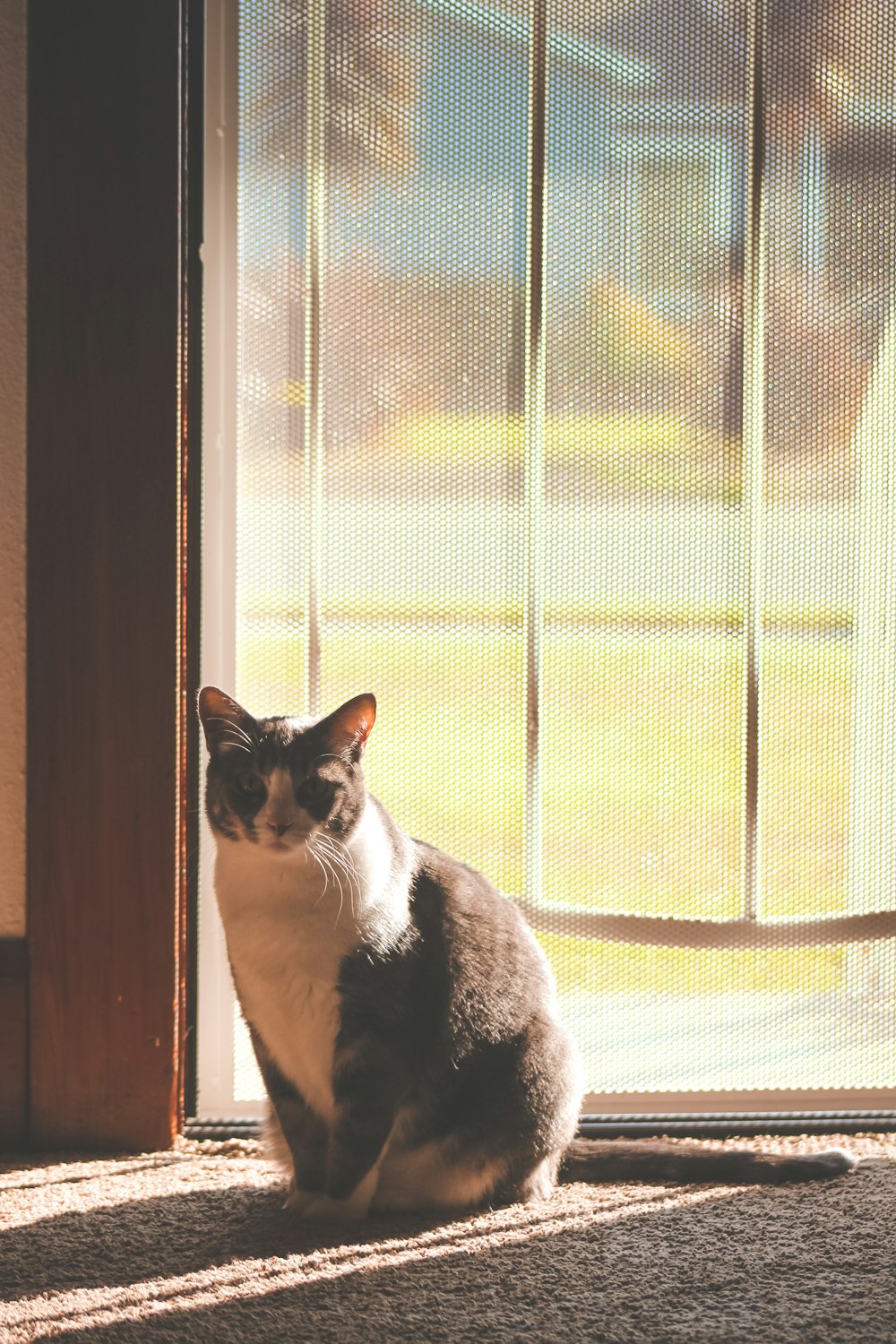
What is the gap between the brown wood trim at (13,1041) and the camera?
1548mm

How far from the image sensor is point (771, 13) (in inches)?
61.7

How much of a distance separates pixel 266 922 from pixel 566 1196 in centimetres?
50

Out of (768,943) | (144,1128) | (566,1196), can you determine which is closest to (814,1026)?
(768,943)

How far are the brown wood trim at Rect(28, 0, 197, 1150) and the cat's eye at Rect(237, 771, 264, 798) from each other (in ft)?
0.72

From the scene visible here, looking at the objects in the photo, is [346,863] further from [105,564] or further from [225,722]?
[105,564]

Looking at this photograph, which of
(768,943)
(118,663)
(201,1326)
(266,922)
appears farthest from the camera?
Answer: (768,943)

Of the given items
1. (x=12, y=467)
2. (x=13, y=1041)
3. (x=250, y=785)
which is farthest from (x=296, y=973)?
(x=12, y=467)

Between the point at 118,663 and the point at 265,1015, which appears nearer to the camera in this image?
the point at 265,1015

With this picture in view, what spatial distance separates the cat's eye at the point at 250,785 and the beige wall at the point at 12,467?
1.21 feet

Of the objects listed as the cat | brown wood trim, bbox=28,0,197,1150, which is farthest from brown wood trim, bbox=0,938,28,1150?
the cat

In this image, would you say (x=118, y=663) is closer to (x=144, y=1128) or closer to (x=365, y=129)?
(x=144, y=1128)

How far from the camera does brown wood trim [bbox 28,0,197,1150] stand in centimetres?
150

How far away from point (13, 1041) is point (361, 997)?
0.52 meters

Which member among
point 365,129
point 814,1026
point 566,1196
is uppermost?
point 365,129
